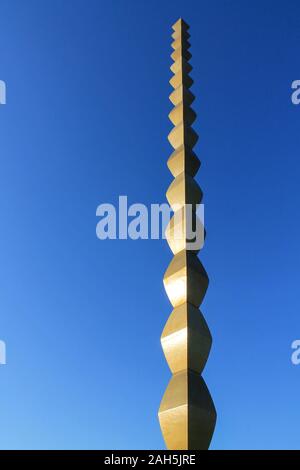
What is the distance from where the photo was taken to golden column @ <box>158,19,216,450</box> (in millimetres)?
1252

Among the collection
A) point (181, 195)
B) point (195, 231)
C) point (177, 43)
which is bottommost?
point (195, 231)

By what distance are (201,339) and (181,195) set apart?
23.1 inches

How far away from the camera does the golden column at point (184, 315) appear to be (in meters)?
1.25

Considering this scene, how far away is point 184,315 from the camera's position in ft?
4.79

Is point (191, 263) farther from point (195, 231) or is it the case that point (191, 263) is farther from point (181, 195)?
point (181, 195)

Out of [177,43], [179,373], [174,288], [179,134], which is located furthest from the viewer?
[177,43]

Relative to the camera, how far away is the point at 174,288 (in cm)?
156

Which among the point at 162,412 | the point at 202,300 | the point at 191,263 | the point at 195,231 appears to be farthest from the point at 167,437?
the point at 195,231

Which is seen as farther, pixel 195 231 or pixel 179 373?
pixel 195 231
